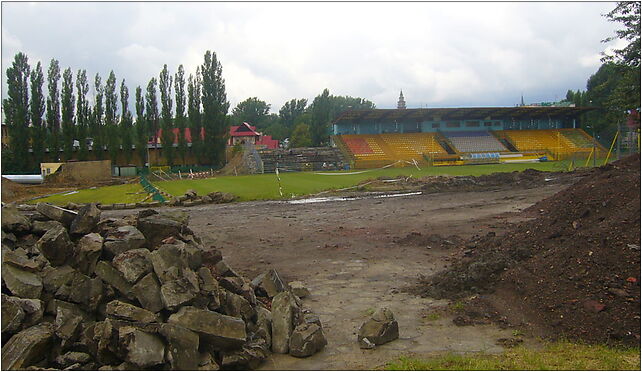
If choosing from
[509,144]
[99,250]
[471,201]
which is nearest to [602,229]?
[99,250]

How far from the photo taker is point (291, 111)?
130 m

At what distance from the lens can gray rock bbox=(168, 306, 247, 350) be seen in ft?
20.0

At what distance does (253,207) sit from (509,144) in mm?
51849

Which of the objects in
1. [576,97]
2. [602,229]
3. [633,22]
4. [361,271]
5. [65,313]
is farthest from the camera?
[576,97]

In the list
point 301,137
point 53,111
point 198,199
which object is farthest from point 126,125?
point 198,199

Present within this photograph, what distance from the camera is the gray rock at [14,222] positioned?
25.1ft

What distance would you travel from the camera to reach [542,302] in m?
7.94

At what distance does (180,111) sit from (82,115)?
12488 mm

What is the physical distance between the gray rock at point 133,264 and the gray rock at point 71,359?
1231 mm

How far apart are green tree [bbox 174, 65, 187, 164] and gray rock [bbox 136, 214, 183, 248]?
55.6m

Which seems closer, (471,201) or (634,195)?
(634,195)

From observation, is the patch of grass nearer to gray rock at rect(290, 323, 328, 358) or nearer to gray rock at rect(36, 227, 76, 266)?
gray rock at rect(36, 227, 76, 266)

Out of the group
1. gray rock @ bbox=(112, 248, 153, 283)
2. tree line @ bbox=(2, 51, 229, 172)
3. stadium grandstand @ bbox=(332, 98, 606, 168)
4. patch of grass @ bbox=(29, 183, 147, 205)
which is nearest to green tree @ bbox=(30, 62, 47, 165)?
tree line @ bbox=(2, 51, 229, 172)

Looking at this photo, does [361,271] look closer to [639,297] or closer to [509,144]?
[639,297]
